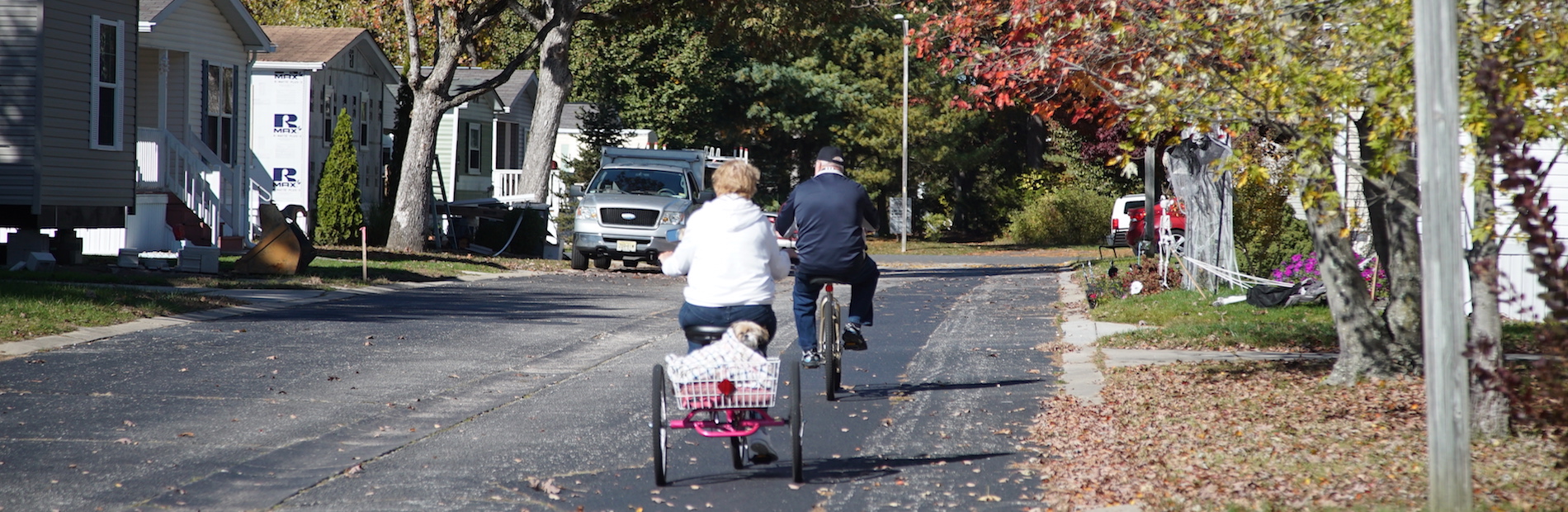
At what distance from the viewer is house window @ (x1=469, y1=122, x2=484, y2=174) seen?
39.7m

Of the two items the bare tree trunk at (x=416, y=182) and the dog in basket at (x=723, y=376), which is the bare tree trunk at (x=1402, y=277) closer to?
the dog in basket at (x=723, y=376)

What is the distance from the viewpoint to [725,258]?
6914 mm

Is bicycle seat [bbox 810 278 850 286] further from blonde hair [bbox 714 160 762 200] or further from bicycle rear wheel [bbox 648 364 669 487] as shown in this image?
bicycle rear wheel [bbox 648 364 669 487]

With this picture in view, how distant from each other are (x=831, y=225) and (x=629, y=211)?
15.1 m

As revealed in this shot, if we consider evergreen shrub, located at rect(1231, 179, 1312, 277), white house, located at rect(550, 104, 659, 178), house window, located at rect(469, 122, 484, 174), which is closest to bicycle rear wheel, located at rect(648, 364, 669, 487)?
evergreen shrub, located at rect(1231, 179, 1312, 277)

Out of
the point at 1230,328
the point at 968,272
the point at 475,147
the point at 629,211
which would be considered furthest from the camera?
the point at 475,147

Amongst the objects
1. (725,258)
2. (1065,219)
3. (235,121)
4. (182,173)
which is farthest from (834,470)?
(1065,219)

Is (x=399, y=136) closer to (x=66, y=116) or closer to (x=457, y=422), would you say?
(x=66, y=116)

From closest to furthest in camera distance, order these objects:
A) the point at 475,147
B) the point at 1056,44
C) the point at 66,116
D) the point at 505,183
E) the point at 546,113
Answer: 1. the point at 1056,44
2. the point at 66,116
3. the point at 546,113
4. the point at 505,183
5. the point at 475,147

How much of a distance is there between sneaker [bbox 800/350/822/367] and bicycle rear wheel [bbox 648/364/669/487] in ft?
9.39

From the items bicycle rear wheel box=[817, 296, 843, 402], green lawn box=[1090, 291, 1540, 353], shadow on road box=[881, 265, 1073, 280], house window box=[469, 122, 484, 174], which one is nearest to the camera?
bicycle rear wheel box=[817, 296, 843, 402]

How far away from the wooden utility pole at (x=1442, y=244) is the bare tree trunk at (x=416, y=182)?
23.8 m

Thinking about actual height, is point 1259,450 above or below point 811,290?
below

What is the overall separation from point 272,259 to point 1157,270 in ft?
39.2
